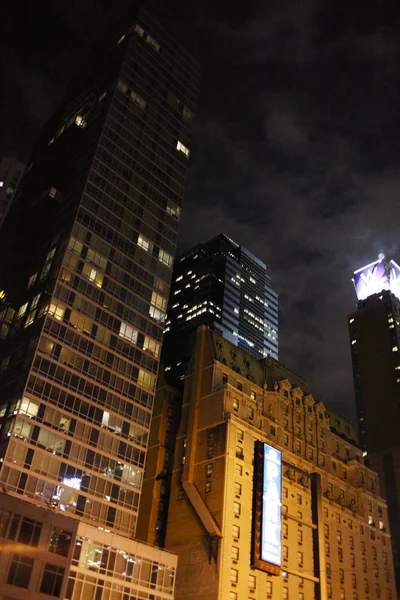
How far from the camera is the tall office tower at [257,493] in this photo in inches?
3482

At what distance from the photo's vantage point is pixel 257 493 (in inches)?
3674

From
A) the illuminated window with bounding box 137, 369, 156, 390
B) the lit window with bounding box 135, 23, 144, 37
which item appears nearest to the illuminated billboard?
the illuminated window with bounding box 137, 369, 156, 390

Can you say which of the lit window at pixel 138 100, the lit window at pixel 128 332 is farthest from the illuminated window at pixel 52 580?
the lit window at pixel 138 100

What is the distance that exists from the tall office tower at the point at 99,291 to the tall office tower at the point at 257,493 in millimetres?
10913

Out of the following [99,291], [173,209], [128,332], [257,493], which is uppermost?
[173,209]

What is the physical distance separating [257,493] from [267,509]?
9.41 feet

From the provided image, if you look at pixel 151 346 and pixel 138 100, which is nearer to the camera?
pixel 151 346

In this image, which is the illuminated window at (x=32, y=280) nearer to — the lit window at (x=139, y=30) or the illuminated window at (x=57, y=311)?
the illuminated window at (x=57, y=311)

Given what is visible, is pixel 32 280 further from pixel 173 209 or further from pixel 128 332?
pixel 173 209

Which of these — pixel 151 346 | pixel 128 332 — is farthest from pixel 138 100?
pixel 151 346

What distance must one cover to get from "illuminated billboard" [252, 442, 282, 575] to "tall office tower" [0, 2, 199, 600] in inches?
610

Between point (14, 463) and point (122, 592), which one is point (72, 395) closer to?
point (14, 463)

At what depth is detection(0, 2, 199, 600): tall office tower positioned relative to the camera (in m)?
76.1

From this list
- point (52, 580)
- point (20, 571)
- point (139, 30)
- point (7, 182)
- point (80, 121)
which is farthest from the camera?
point (7, 182)
